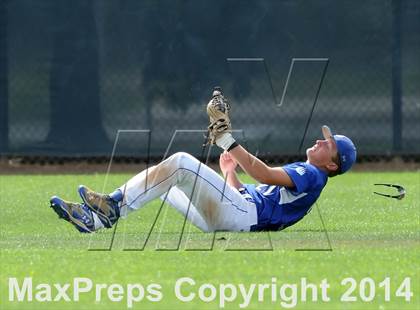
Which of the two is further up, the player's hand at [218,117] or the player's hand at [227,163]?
the player's hand at [218,117]

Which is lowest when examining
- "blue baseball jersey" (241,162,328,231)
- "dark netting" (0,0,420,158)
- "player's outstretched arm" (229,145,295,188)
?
"dark netting" (0,0,420,158)

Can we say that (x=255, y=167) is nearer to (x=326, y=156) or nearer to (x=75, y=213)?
(x=326, y=156)

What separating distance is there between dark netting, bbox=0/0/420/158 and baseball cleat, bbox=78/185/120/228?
7.30 meters

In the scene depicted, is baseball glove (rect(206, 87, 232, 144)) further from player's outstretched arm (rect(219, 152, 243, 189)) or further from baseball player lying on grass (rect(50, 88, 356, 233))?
player's outstretched arm (rect(219, 152, 243, 189))

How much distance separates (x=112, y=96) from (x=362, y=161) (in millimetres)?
3127

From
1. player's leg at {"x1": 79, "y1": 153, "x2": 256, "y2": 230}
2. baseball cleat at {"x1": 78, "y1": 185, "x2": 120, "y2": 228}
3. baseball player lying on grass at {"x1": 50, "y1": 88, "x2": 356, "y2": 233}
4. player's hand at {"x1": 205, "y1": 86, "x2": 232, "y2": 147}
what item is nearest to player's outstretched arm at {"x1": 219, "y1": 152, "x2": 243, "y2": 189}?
baseball player lying on grass at {"x1": 50, "y1": 88, "x2": 356, "y2": 233}

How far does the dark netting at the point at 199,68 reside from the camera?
16.6 metres

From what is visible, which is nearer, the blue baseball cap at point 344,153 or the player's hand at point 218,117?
the player's hand at point 218,117

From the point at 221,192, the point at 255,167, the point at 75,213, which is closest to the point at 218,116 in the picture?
the point at 255,167

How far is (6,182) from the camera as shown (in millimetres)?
15469

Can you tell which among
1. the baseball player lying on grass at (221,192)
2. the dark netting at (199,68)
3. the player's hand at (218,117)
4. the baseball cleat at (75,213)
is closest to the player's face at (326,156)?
the baseball player lying on grass at (221,192)

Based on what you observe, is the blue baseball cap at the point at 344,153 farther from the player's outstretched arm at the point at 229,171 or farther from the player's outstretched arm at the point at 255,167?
the player's outstretched arm at the point at 229,171

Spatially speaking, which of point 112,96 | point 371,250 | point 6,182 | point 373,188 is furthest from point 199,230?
point 112,96

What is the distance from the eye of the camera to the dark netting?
54.5 ft
